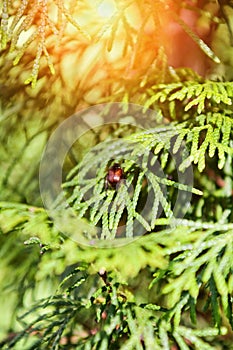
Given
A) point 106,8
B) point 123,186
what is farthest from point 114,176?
point 106,8

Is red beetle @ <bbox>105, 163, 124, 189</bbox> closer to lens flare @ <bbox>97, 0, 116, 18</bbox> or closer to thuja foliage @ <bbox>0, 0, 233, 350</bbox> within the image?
thuja foliage @ <bbox>0, 0, 233, 350</bbox>

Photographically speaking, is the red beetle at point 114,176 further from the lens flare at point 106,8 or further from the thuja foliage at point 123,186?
the lens flare at point 106,8

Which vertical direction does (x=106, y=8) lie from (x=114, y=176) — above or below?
above

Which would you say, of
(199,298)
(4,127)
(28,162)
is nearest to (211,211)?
(199,298)

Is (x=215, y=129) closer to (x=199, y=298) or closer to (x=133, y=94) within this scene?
(x=133, y=94)

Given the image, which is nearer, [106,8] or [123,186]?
[123,186]

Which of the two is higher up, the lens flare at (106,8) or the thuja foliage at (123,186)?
the lens flare at (106,8)

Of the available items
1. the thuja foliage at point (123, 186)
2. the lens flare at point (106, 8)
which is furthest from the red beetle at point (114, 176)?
the lens flare at point (106, 8)

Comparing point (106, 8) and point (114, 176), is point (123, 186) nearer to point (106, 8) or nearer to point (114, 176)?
point (114, 176)
